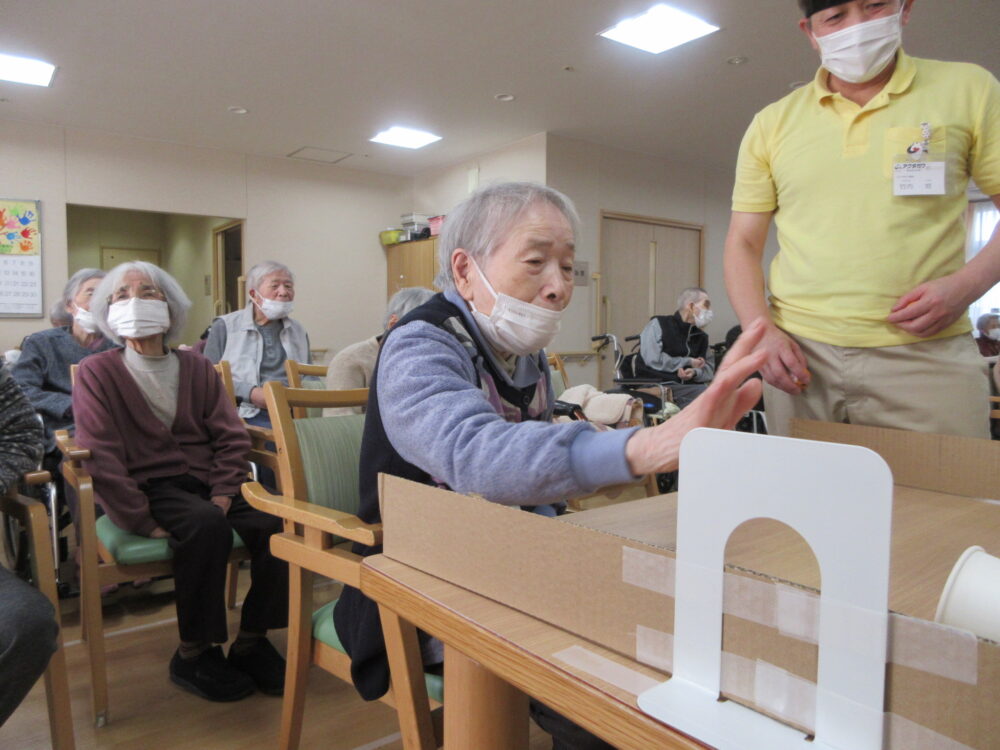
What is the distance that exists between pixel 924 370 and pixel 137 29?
13.8 feet

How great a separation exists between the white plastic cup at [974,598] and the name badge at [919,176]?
879mm

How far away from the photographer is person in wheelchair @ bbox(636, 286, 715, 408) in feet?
16.9

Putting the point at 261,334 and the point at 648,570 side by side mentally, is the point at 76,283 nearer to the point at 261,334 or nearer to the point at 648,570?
the point at 261,334

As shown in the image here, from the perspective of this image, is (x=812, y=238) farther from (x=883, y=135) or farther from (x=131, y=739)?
(x=131, y=739)

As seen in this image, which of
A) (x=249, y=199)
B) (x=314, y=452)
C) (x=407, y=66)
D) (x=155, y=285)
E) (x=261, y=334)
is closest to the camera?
(x=314, y=452)

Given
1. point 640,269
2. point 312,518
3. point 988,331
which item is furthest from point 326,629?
point 988,331

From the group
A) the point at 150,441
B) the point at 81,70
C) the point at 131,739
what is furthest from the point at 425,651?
the point at 81,70

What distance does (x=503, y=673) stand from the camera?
1.68ft

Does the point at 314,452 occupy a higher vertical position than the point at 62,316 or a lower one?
lower

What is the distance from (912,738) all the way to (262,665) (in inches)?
74.2

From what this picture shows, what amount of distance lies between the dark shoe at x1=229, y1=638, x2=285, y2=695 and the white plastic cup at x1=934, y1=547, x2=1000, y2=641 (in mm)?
1827

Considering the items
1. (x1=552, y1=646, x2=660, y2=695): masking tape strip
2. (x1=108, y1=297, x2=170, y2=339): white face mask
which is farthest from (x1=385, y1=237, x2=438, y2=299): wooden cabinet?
(x1=552, y1=646, x2=660, y2=695): masking tape strip

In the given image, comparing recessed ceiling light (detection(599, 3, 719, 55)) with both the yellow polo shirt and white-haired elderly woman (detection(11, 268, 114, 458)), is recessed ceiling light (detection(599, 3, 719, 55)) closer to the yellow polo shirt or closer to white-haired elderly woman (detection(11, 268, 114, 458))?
the yellow polo shirt

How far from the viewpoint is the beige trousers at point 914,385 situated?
3.65ft
